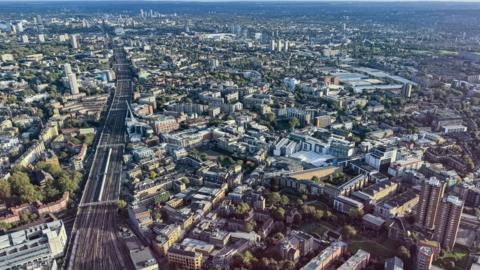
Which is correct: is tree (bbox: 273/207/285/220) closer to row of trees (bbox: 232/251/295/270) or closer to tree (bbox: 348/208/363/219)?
row of trees (bbox: 232/251/295/270)

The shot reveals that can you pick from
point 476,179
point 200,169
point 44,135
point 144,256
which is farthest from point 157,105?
point 476,179

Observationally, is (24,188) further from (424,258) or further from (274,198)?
(424,258)

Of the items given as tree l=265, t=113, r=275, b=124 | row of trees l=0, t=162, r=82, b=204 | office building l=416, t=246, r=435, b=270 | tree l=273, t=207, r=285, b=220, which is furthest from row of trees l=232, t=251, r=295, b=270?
tree l=265, t=113, r=275, b=124

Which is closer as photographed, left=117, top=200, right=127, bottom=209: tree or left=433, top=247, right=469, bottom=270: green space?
left=433, top=247, right=469, bottom=270: green space

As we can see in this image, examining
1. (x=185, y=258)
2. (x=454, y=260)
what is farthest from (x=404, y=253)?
(x=185, y=258)

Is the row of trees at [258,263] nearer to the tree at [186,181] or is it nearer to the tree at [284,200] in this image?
the tree at [284,200]

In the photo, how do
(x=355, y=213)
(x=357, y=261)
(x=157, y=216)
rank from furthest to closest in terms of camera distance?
1. (x=355, y=213)
2. (x=157, y=216)
3. (x=357, y=261)
